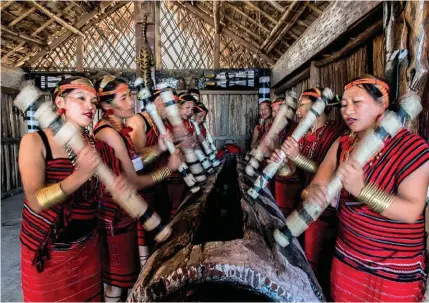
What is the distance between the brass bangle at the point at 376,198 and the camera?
58.0 inches

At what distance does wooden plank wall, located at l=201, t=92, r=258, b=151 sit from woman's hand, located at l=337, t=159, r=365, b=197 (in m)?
6.74

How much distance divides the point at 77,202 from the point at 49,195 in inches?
12.0

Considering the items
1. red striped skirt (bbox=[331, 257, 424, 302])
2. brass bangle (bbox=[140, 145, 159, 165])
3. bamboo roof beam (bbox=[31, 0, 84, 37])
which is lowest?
red striped skirt (bbox=[331, 257, 424, 302])

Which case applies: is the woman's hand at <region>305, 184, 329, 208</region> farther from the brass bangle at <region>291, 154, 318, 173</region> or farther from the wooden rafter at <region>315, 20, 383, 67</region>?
the wooden rafter at <region>315, 20, 383, 67</region>

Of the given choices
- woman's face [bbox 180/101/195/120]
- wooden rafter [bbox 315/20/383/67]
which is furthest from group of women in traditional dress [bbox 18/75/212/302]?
wooden rafter [bbox 315/20/383/67]

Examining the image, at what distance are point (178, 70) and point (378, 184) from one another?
692 cm

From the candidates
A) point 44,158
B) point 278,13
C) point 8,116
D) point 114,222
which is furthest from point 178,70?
point 44,158

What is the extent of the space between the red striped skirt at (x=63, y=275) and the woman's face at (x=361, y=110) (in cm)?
174

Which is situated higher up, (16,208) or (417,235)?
(417,235)

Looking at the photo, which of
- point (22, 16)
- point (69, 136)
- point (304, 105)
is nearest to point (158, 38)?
point (22, 16)

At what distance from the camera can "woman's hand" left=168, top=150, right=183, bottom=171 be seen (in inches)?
99.7

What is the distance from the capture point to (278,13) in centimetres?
580

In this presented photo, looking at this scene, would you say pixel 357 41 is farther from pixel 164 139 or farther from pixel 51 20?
pixel 51 20

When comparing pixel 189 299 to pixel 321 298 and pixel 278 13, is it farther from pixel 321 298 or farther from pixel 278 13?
pixel 278 13
